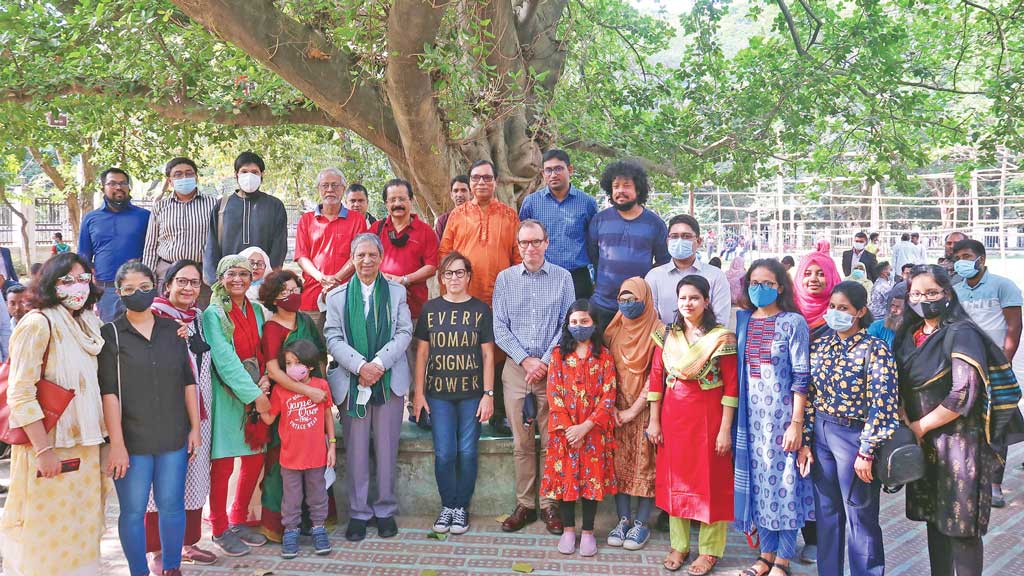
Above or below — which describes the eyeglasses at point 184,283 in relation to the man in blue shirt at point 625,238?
below

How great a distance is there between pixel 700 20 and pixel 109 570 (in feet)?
27.3

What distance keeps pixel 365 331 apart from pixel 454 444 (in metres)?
0.93

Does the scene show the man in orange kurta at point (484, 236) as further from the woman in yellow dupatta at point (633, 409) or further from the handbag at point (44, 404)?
the handbag at point (44, 404)

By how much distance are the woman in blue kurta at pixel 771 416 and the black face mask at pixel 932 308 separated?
0.54m

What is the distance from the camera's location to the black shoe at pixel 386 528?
14.6ft

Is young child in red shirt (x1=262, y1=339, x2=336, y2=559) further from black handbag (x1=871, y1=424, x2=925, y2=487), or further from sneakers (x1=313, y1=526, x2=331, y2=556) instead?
black handbag (x1=871, y1=424, x2=925, y2=487)

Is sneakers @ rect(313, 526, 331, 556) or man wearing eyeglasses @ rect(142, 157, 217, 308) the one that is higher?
man wearing eyeglasses @ rect(142, 157, 217, 308)

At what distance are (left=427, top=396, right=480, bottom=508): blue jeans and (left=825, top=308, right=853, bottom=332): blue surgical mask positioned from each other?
217cm

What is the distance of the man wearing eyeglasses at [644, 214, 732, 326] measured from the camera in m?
4.25

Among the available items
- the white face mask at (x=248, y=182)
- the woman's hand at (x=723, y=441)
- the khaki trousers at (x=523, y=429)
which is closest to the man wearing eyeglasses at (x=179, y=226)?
the white face mask at (x=248, y=182)

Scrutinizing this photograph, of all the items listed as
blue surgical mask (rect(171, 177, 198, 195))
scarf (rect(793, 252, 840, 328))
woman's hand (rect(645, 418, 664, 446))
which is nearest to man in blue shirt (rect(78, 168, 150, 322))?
blue surgical mask (rect(171, 177, 198, 195))

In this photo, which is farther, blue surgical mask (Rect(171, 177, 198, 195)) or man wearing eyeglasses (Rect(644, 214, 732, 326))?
blue surgical mask (Rect(171, 177, 198, 195))

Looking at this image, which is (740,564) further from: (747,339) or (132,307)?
(132,307)

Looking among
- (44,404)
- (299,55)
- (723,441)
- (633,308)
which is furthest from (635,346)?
(299,55)
